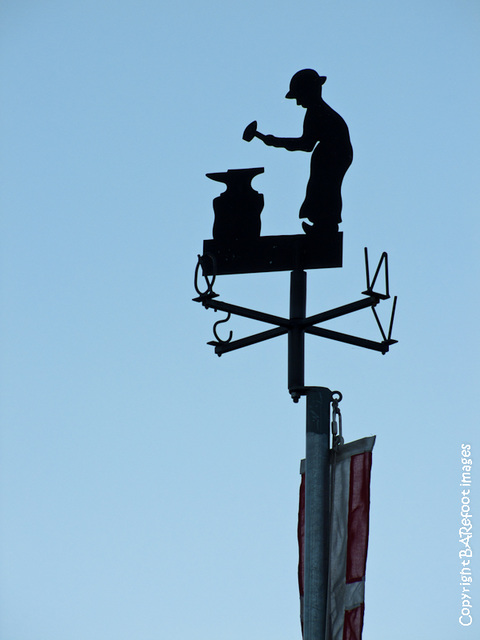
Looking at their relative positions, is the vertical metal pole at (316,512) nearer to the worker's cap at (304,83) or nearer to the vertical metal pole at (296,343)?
the vertical metal pole at (296,343)

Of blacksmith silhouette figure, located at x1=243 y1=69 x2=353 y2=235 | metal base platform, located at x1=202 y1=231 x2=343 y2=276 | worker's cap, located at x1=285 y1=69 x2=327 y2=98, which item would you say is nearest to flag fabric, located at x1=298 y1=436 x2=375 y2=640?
metal base platform, located at x1=202 y1=231 x2=343 y2=276

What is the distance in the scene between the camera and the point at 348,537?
6.65 m

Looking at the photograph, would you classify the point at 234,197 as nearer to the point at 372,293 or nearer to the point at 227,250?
the point at 227,250

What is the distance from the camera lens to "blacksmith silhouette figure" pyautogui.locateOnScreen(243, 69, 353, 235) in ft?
25.0

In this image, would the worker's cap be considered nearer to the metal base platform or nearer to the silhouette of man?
the silhouette of man

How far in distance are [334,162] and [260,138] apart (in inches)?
20.0

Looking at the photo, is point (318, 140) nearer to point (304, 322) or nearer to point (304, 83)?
point (304, 83)

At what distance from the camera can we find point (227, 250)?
7.49m

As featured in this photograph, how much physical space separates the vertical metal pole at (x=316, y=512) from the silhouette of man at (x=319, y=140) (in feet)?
4.76

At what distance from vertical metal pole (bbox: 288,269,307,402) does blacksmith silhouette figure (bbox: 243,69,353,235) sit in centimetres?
66

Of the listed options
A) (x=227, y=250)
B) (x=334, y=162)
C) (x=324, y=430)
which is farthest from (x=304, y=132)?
(x=324, y=430)

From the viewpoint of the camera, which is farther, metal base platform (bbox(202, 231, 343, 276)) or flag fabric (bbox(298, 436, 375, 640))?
metal base platform (bbox(202, 231, 343, 276))

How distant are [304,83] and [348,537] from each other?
301 cm

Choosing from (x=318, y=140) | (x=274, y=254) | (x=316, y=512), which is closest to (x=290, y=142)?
(x=318, y=140)
